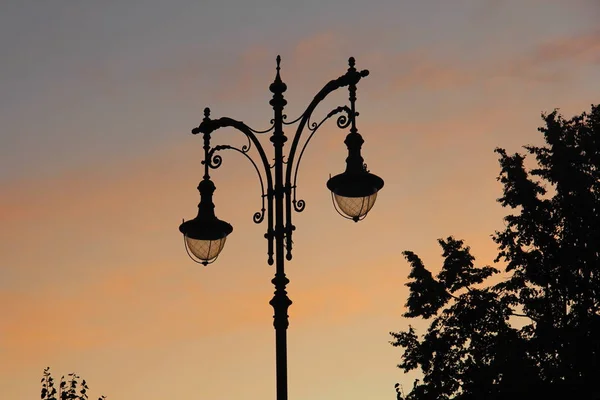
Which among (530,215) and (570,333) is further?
(530,215)

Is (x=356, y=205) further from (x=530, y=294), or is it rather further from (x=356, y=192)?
(x=530, y=294)

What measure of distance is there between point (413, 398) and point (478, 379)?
2542mm

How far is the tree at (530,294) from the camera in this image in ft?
96.9

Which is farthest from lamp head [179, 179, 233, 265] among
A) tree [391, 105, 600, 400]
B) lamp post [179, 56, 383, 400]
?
tree [391, 105, 600, 400]

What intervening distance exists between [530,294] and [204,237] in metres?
21.3

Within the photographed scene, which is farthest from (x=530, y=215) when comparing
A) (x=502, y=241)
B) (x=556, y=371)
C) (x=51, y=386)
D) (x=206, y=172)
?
(x=206, y=172)

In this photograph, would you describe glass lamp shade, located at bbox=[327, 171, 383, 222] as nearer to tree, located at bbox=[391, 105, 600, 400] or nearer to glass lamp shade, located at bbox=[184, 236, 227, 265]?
glass lamp shade, located at bbox=[184, 236, 227, 265]

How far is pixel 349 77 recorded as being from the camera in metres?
12.6

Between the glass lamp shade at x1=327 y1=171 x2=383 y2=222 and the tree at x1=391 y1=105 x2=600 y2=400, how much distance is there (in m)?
Answer: 18.1

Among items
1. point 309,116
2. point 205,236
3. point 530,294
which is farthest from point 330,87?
point 530,294

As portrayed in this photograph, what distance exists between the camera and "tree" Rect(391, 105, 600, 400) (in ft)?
96.9

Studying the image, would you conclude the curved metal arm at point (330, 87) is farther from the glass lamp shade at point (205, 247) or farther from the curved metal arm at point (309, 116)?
the glass lamp shade at point (205, 247)

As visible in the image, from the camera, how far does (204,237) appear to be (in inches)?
522

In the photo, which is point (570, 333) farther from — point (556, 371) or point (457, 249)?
point (457, 249)
